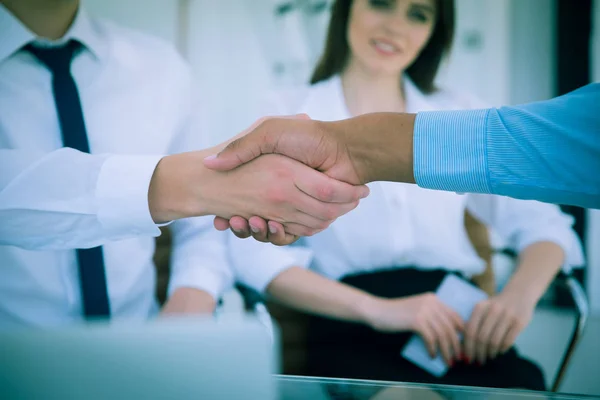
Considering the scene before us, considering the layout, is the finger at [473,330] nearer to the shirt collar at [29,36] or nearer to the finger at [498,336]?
the finger at [498,336]

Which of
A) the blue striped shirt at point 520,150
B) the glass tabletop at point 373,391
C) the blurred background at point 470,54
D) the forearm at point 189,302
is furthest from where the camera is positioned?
the blurred background at point 470,54

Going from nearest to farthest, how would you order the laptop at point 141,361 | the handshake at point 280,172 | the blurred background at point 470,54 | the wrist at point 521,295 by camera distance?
the laptop at point 141,361, the handshake at point 280,172, the wrist at point 521,295, the blurred background at point 470,54

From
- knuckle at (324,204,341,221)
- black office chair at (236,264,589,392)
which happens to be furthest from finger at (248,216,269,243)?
black office chair at (236,264,589,392)

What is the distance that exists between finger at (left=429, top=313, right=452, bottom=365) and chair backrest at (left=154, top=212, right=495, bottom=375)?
304mm

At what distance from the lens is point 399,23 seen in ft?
3.55

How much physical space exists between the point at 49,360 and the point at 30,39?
65 centimetres

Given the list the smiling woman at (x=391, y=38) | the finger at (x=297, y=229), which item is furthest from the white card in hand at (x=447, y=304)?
the smiling woman at (x=391, y=38)

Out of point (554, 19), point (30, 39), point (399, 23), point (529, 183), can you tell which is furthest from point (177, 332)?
point (554, 19)

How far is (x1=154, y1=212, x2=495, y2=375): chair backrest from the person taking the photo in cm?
100

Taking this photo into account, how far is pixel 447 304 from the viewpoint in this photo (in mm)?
990

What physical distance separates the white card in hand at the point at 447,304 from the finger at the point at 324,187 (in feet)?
1.20

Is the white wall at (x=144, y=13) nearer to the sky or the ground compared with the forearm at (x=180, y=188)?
nearer to the sky

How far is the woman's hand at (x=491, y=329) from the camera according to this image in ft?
3.12

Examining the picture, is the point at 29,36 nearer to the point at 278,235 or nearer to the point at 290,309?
the point at 278,235
